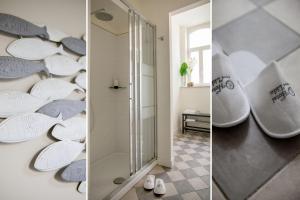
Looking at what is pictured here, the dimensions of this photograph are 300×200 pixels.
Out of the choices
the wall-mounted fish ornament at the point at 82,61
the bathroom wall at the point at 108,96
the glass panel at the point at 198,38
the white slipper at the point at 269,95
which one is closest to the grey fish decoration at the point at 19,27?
the wall-mounted fish ornament at the point at 82,61

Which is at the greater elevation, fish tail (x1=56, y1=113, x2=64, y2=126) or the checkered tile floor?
fish tail (x1=56, y1=113, x2=64, y2=126)

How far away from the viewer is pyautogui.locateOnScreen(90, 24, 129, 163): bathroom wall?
6.17 feet

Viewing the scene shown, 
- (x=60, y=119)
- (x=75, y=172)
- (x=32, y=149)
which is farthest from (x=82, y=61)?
(x=75, y=172)

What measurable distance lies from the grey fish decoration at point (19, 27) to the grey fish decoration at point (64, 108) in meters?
0.32

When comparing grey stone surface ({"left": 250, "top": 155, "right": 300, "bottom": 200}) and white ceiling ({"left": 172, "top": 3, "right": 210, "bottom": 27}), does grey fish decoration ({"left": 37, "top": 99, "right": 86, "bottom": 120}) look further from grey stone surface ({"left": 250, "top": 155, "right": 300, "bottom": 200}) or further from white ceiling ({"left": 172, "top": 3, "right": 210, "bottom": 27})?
white ceiling ({"left": 172, "top": 3, "right": 210, "bottom": 27})

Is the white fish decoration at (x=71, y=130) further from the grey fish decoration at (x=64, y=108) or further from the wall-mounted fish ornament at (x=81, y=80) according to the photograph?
the wall-mounted fish ornament at (x=81, y=80)

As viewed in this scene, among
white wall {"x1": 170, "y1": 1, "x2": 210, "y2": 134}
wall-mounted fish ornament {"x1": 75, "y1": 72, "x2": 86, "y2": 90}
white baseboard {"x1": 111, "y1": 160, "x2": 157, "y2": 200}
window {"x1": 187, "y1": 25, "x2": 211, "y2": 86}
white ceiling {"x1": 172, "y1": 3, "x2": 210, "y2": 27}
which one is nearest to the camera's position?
wall-mounted fish ornament {"x1": 75, "y1": 72, "x2": 86, "y2": 90}

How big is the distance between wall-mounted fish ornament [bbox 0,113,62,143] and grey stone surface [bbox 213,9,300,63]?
3.14 ft

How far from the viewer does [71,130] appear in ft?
2.61

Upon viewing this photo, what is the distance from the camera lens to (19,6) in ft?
1.98

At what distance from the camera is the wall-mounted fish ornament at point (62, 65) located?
719 millimetres

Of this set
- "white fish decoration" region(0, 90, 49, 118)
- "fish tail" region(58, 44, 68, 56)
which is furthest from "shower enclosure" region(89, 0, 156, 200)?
"white fish decoration" region(0, 90, 49, 118)

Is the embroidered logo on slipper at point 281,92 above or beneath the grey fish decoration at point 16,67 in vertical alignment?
beneath

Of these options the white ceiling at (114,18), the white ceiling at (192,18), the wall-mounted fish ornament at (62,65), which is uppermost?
the white ceiling at (192,18)
